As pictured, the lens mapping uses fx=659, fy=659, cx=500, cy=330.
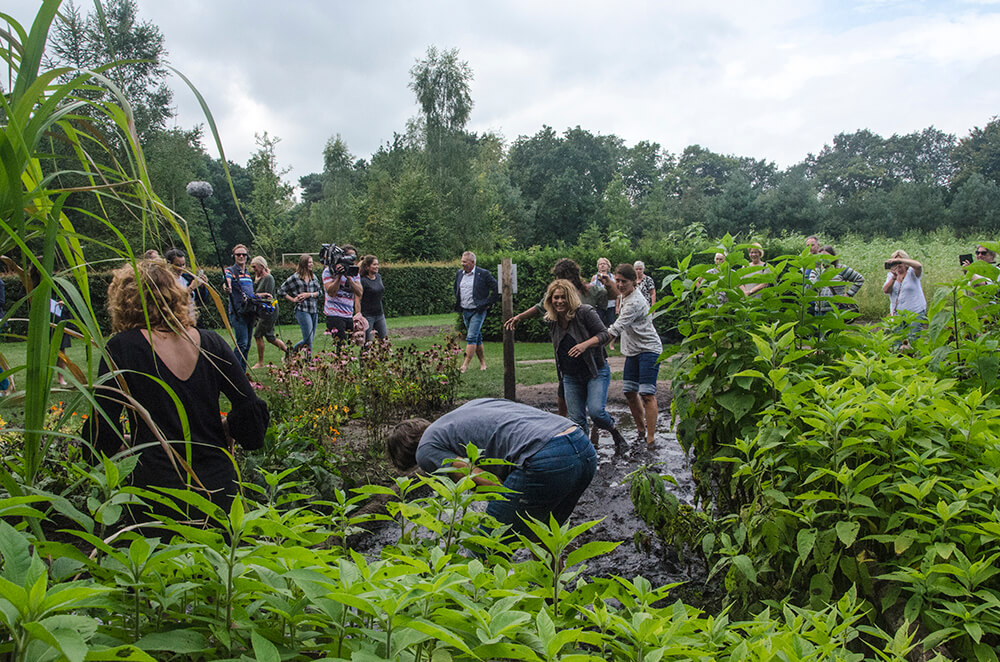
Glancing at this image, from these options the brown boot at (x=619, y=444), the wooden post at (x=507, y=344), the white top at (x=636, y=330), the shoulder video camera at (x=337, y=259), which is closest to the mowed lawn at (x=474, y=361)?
the wooden post at (x=507, y=344)

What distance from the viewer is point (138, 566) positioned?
0.86 meters

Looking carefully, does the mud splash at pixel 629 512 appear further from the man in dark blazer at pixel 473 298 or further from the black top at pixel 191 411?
the man in dark blazer at pixel 473 298

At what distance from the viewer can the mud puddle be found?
13.1 ft

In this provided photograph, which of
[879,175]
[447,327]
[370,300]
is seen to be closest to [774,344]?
[370,300]

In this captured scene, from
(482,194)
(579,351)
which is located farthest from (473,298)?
(482,194)

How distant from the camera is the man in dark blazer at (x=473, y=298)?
10766 mm

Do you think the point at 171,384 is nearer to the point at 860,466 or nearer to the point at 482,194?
the point at 860,466

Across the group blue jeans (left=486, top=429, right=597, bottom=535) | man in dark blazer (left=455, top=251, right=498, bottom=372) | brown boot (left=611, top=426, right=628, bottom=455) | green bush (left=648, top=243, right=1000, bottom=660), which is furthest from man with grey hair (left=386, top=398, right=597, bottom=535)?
man in dark blazer (left=455, top=251, right=498, bottom=372)

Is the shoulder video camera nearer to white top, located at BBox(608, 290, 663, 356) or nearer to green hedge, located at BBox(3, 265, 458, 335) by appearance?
white top, located at BBox(608, 290, 663, 356)

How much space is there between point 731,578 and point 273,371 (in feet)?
16.4

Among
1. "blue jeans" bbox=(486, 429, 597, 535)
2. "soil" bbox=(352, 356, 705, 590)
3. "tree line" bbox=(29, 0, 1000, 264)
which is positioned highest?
"tree line" bbox=(29, 0, 1000, 264)

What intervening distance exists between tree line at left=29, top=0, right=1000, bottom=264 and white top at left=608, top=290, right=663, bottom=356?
665 inches

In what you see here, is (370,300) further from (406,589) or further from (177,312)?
(406,589)

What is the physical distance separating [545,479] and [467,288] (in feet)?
26.6
